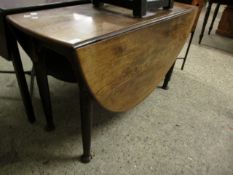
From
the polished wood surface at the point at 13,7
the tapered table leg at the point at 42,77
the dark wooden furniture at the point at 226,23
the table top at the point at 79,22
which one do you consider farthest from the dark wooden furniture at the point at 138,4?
the dark wooden furniture at the point at 226,23

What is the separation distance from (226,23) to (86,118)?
2940mm

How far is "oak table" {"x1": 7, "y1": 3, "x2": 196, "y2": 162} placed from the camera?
2.55 ft

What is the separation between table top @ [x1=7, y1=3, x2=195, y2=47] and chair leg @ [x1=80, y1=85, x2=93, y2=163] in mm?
214

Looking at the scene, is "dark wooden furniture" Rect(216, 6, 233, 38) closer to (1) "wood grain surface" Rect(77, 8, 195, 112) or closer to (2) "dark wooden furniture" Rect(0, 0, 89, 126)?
(1) "wood grain surface" Rect(77, 8, 195, 112)

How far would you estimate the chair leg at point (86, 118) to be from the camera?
90 centimetres

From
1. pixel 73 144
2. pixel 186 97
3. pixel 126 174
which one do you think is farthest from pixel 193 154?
pixel 73 144

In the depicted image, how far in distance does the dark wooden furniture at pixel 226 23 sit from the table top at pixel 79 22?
2284 mm

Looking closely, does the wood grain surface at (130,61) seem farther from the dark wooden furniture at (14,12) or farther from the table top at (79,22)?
the dark wooden furniture at (14,12)

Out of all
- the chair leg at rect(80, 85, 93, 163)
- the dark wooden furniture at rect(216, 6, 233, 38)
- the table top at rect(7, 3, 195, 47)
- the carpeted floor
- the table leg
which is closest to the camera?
the table top at rect(7, 3, 195, 47)

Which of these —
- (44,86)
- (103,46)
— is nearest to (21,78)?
(44,86)

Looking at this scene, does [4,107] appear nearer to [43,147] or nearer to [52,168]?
[43,147]

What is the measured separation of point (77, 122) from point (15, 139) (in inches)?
15.0

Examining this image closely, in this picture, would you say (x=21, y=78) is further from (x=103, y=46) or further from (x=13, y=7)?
(x=103, y=46)

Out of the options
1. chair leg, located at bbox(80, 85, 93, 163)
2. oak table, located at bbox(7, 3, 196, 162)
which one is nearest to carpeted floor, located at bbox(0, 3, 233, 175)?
chair leg, located at bbox(80, 85, 93, 163)
